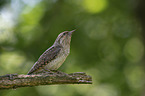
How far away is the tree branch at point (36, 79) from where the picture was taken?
464cm

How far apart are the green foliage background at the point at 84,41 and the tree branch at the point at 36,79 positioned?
166 inches

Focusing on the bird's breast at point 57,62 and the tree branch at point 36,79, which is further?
the bird's breast at point 57,62

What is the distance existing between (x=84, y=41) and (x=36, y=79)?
6658 mm

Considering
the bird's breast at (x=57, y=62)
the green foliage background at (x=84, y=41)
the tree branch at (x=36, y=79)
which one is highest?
the green foliage background at (x=84, y=41)

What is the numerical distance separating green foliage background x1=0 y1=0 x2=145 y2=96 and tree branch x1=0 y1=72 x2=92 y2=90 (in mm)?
4208

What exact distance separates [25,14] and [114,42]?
484cm

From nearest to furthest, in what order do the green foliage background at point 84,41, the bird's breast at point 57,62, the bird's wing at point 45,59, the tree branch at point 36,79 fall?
1. the tree branch at point 36,79
2. the bird's wing at point 45,59
3. the bird's breast at point 57,62
4. the green foliage background at point 84,41

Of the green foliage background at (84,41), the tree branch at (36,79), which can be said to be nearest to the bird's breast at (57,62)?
the tree branch at (36,79)

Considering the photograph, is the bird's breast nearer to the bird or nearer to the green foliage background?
the bird

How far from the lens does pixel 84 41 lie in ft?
36.9

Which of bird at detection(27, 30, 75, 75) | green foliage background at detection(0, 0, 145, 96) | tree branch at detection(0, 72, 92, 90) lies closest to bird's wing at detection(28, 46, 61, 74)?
bird at detection(27, 30, 75, 75)

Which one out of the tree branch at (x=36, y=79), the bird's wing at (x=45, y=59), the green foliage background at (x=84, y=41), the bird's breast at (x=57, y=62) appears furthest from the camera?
the green foliage background at (x=84, y=41)

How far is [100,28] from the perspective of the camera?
1281 centimetres

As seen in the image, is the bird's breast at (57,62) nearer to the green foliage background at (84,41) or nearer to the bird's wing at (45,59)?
the bird's wing at (45,59)
